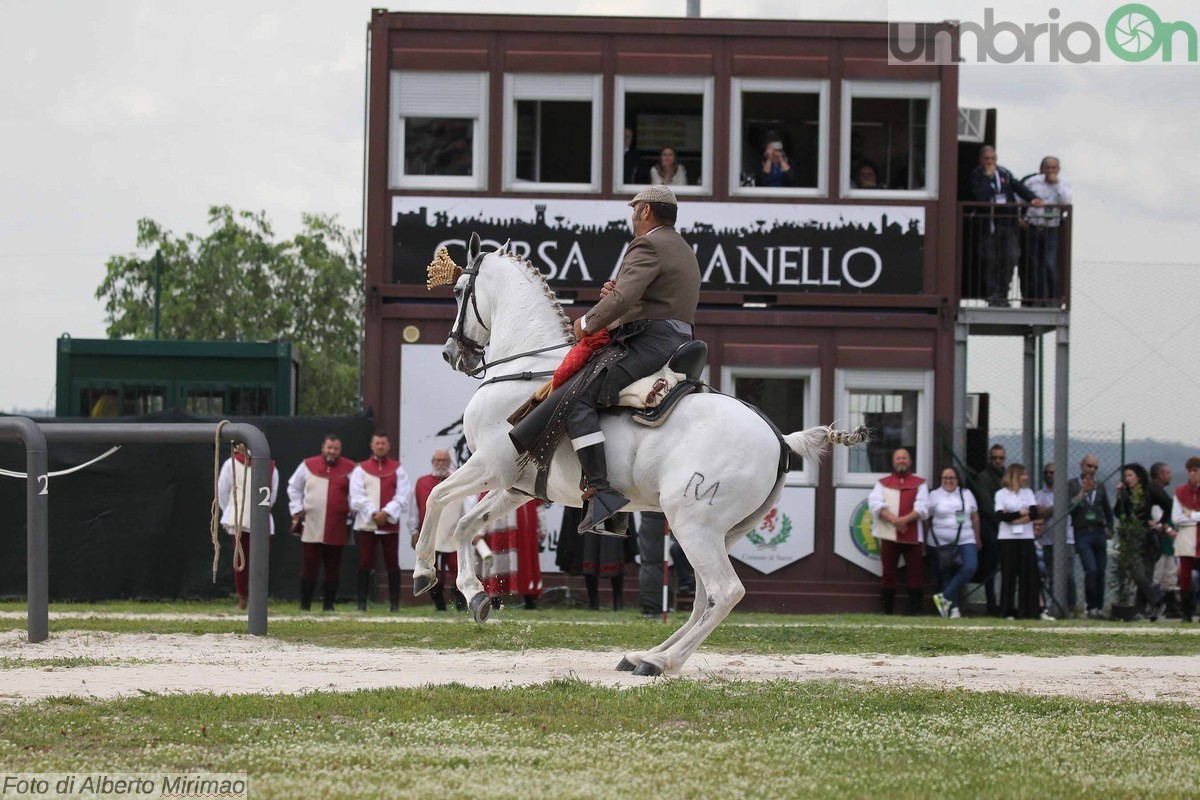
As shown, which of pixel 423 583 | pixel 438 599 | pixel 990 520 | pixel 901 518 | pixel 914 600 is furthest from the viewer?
pixel 990 520

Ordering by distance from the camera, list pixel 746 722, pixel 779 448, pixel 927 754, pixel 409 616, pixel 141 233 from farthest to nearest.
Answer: pixel 141 233, pixel 409 616, pixel 779 448, pixel 746 722, pixel 927 754

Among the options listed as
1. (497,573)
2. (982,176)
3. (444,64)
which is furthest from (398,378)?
(497,573)

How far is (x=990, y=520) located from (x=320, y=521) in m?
9.07

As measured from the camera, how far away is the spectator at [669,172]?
77.0 feet

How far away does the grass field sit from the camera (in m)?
6.37

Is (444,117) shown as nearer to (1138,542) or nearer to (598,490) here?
(1138,542)

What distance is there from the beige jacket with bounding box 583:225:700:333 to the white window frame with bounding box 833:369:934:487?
12.7m

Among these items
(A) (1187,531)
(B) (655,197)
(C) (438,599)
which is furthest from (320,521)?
(A) (1187,531)

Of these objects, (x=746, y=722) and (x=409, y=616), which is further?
(x=409, y=616)

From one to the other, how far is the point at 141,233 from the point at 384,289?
35.0 meters

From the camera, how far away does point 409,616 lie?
17422 mm

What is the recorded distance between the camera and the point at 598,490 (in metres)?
10.3

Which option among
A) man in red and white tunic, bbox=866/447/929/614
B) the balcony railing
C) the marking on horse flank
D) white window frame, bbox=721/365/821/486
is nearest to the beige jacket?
the marking on horse flank

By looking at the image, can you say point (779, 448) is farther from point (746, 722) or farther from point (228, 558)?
point (228, 558)
